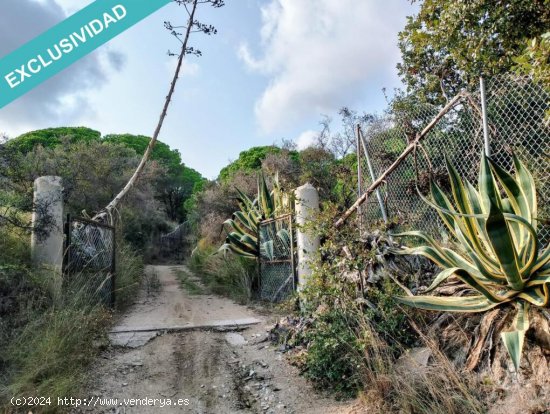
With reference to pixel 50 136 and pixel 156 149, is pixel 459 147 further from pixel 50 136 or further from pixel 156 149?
pixel 156 149

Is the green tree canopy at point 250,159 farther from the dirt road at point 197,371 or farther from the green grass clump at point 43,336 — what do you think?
the green grass clump at point 43,336

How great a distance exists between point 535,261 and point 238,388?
281cm

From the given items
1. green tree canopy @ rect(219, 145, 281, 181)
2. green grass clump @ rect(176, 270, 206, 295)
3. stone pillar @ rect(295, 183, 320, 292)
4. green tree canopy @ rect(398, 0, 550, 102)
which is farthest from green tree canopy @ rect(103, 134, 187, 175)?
stone pillar @ rect(295, 183, 320, 292)

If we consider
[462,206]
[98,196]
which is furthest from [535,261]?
[98,196]

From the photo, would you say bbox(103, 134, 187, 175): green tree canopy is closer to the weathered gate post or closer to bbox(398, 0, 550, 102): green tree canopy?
the weathered gate post

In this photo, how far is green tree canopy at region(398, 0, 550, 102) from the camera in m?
6.20

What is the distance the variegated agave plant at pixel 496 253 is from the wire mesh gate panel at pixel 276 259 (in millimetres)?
3054

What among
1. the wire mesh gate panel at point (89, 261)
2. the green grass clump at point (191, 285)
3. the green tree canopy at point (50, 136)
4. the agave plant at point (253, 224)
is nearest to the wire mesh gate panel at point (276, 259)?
the agave plant at point (253, 224)

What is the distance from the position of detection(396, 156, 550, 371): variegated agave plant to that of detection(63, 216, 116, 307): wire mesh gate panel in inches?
178

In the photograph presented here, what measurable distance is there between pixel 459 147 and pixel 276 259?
3673 mm

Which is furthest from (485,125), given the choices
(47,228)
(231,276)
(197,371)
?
(231,276)

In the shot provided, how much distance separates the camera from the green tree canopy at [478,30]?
6199 millimetres

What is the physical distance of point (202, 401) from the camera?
3672 mm

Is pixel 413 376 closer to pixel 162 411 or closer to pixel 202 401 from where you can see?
pixel 202 401
